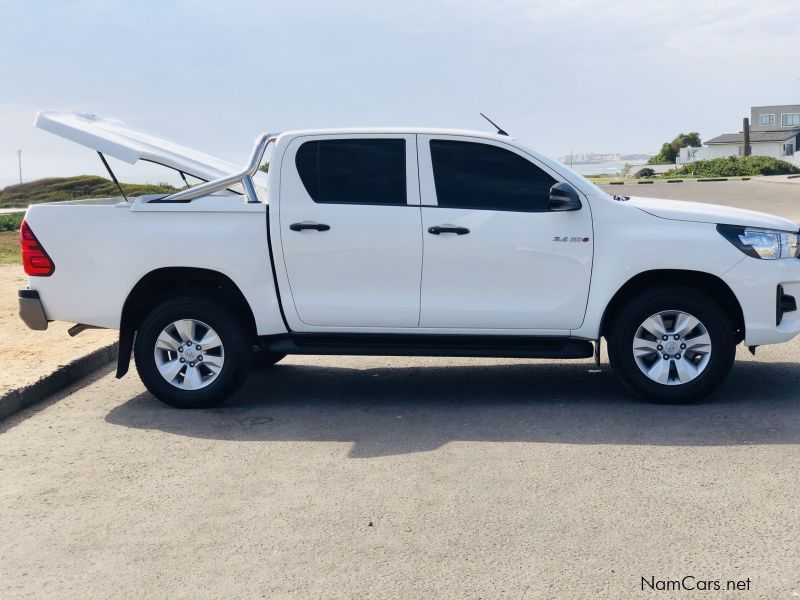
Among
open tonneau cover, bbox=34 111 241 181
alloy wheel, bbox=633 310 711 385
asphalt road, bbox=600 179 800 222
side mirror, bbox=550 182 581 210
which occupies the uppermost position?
open tonneau cover, bbox=34 111 241 181

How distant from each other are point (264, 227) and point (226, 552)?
10.7 feet

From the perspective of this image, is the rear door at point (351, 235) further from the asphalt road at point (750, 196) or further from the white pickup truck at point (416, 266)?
the asphalt road at point (750, 196)

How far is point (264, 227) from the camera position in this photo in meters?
7.45

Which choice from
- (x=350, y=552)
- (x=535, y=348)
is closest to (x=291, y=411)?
(x=535, y=348)

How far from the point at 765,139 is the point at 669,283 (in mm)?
115110

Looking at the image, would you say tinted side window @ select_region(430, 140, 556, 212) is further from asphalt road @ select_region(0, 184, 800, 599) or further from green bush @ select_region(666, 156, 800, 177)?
green bush @ select_region(666, 156, 800, 177)

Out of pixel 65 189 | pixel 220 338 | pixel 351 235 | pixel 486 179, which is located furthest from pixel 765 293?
pixel 65 189

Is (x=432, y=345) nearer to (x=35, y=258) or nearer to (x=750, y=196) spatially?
(x=35, y=258)

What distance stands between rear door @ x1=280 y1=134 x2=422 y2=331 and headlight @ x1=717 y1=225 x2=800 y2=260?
2230mm

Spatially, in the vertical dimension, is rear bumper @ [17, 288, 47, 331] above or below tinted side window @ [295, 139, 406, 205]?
below

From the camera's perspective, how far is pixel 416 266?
7.39 m

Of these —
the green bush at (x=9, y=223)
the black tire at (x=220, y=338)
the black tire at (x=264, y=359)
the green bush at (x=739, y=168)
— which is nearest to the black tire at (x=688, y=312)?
the black tire at (x=220, y=338)

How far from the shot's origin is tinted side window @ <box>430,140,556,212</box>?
744 centimetres
